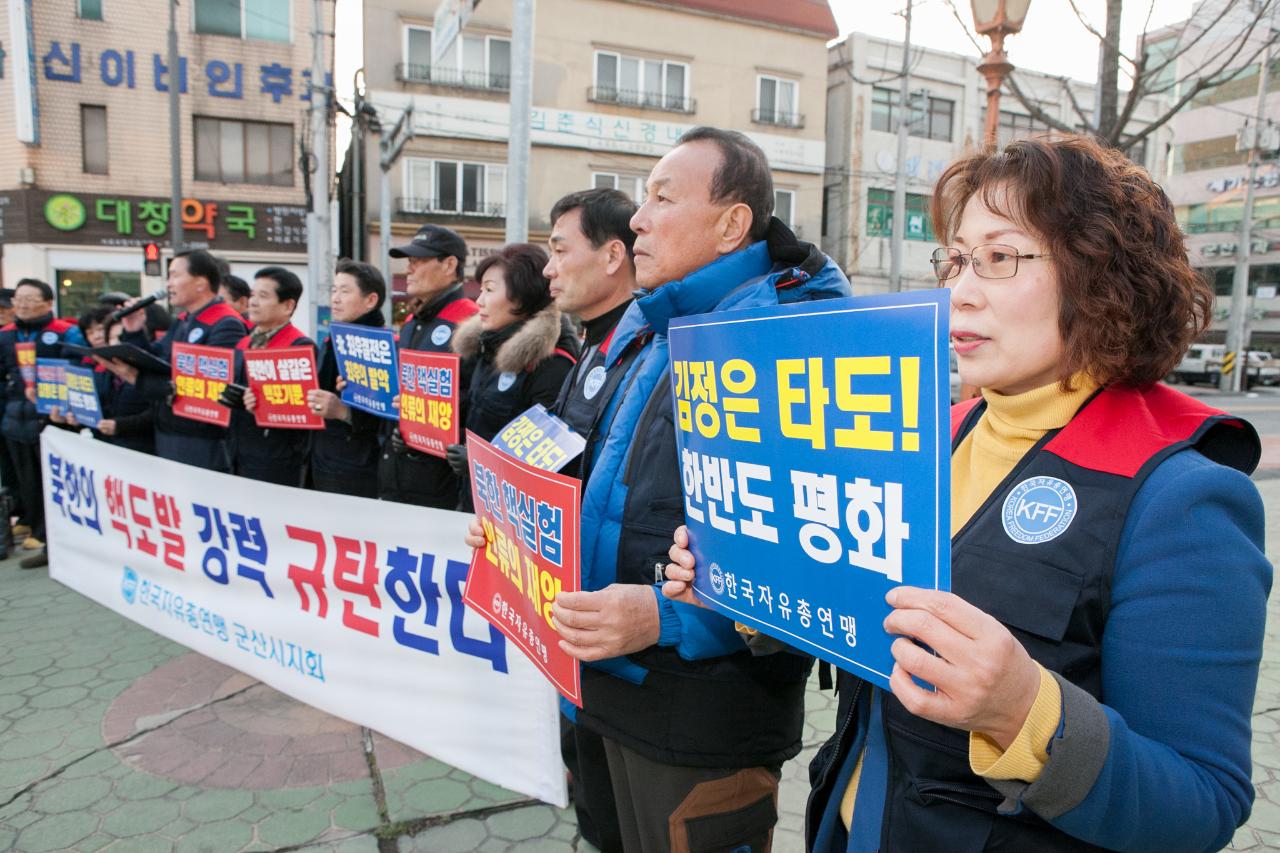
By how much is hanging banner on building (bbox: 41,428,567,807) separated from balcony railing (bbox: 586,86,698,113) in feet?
67.3

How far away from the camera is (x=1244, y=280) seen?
24.9 metres

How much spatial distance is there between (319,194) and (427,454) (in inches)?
473

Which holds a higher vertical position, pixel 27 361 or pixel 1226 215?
pixel 1226 215

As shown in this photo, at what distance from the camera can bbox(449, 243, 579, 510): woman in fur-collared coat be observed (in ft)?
10.4

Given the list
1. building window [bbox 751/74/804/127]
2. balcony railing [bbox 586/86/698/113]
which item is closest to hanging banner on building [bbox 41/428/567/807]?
balcony railing [bbox 586/86/698/113]

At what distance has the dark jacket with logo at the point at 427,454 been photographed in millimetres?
3750

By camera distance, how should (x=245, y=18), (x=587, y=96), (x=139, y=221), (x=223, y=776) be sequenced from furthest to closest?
(x=587, y=96), (x=245, y=18), (x=139, y=221), (x=223, y=776)

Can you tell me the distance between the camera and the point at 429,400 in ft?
11.4

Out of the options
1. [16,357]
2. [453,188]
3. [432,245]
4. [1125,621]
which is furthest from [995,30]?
[453,188]

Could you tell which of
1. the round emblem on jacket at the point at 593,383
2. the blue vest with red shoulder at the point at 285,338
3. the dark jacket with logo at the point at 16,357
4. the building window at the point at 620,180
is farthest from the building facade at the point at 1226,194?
the round emblem on jacket at the point at 593,383

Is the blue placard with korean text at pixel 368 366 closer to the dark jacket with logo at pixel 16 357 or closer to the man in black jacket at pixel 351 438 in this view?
the man in black jacket at pixel 351 438

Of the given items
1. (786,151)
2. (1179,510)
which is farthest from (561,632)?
(786,151)

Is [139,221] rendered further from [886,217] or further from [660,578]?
[886,217]

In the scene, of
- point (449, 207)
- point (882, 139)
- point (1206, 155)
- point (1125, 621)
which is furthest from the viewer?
point (1206, 155)
